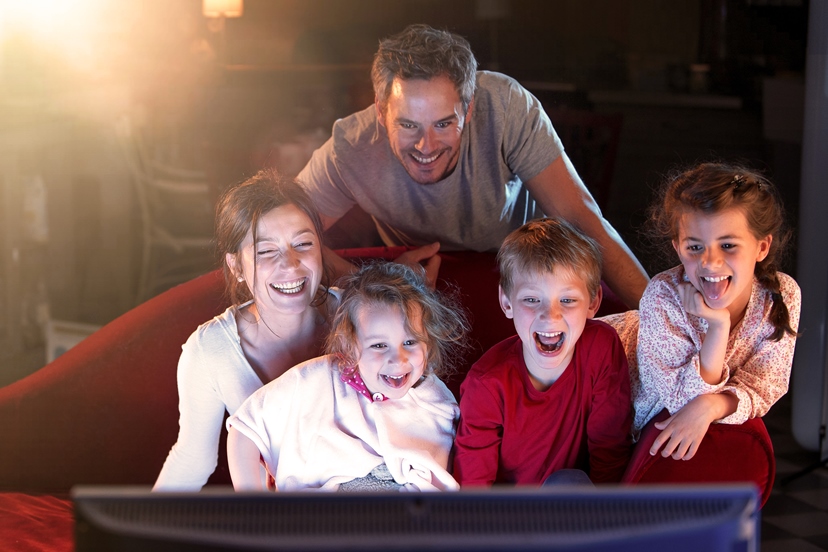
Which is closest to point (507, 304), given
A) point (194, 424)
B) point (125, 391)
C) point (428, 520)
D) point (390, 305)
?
point (390, 305)

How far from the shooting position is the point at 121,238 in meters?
2.86

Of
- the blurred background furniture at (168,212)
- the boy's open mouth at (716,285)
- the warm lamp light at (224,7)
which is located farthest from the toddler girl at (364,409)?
the warm lamp light at (224,7)

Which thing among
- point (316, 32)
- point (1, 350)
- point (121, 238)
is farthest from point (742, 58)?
point (1, 350)

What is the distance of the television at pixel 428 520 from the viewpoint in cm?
75

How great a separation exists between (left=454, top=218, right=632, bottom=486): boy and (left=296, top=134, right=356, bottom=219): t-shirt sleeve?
81cm

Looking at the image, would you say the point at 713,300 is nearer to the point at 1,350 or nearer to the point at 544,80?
the point at 544,80

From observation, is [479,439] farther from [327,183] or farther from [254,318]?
[327,183]

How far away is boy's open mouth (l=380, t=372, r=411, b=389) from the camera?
68.0 inches

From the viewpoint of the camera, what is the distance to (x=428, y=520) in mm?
774

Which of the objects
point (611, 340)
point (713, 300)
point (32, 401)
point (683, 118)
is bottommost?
point (32, 401)

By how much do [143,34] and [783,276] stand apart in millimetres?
2104

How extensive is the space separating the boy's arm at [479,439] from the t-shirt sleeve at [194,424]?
0.64 m

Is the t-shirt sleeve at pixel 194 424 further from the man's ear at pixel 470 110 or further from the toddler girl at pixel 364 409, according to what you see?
the man's ear at pixel 470 110

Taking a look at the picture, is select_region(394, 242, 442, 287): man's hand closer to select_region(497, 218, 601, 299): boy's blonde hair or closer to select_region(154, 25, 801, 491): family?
select_region(154, 25, 801, 491): family
